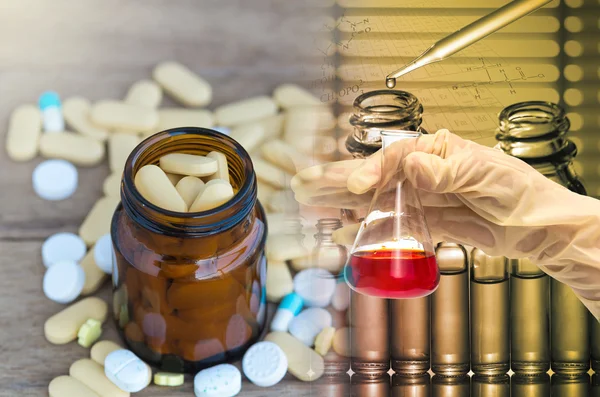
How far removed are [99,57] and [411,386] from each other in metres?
0.77

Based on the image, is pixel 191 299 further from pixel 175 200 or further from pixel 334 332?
pixel 334 332

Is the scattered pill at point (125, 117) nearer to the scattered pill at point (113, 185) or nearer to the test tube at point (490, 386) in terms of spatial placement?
the scattered pill at point (113, 185)

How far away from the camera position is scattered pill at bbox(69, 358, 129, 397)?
99 centimetres

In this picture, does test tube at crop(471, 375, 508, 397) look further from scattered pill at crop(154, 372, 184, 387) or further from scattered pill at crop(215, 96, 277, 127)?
scattered pill at crop(215, 96, 277, 127)

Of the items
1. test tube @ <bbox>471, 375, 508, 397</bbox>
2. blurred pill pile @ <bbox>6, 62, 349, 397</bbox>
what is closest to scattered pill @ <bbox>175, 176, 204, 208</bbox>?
blurred pill pile @ <bbox>6, 62, 349, 397</bbox>

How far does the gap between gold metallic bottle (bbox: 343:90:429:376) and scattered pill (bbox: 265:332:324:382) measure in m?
0.05

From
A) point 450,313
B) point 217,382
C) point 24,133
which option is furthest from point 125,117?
point 450,313

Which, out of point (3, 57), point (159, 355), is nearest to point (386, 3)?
point (159, 355)

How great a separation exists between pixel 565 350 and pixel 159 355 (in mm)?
529

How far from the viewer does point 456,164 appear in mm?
889

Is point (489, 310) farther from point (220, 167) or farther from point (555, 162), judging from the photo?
point (220, 167)

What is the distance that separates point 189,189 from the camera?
931mm

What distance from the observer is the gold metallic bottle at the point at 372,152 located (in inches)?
35.6

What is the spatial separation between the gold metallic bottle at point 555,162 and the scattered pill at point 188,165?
1.18 feet
